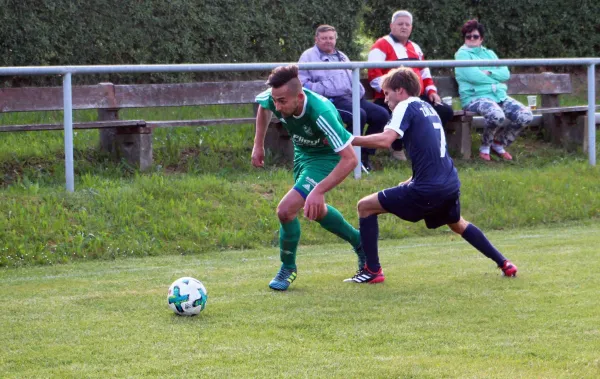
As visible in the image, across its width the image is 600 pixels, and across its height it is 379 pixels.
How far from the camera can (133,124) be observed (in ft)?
34.0

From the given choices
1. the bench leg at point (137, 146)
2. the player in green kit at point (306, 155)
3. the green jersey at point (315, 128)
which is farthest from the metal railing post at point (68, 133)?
the green jersey at point (315, 128)

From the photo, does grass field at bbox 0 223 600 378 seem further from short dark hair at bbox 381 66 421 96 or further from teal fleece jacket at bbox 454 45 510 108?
teal fleece jacket at bbox 454 45 510 108

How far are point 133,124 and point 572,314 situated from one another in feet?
19.5

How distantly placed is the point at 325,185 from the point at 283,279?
31.9 inches

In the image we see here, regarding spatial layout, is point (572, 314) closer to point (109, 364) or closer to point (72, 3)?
point (109, 364)

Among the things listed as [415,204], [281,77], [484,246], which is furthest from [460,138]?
[281,77]

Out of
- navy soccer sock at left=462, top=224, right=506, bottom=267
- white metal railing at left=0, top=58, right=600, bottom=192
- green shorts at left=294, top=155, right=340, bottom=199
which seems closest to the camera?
green shorts at left=294, top=155, right=340, bottom=199

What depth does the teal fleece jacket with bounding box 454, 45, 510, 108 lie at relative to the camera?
12000 mm

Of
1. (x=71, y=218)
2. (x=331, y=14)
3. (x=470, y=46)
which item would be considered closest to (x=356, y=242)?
(x=71, y=218)

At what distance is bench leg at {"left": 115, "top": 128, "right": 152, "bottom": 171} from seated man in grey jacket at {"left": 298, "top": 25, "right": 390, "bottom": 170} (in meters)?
1.82

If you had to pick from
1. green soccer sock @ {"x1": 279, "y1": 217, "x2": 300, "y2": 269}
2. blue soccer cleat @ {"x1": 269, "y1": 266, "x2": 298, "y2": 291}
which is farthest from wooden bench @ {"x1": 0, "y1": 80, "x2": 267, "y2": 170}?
blue soccer cleat @ {"x1": 269, "y1": 266, "x2": 298, "y2": 291}

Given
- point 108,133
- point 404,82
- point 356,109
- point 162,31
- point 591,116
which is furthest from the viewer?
point 162,31

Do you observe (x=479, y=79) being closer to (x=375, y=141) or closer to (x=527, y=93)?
(x=527, y=93)

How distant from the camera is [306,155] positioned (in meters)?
7.07
